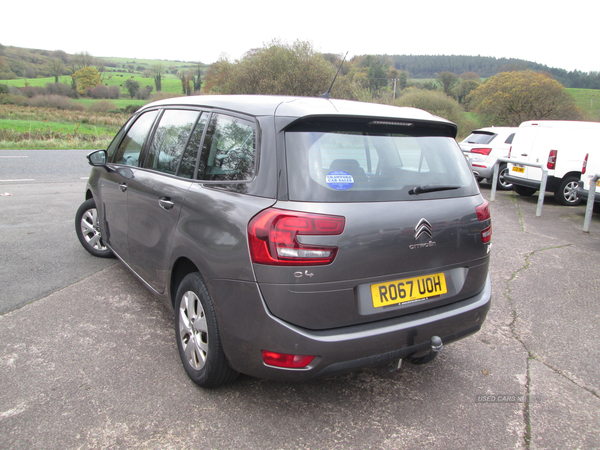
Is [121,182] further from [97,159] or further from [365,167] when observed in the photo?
[365,167]

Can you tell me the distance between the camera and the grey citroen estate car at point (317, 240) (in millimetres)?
2191

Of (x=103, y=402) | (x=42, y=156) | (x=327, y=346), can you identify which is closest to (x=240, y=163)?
(x=327, y=346)

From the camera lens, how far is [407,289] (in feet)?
7.98

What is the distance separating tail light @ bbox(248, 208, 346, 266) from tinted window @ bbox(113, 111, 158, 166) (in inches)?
80.9

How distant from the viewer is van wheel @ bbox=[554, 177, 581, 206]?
33.9ft

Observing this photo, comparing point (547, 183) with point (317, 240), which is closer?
point (317, 240)

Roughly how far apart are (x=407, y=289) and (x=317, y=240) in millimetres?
634

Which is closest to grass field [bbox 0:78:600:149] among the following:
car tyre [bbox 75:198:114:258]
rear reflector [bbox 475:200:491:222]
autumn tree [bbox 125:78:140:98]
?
autumn tree [bbox 125:78:140:98]

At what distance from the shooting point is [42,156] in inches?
667

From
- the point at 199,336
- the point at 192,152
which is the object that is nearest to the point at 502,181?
the point at 192,152

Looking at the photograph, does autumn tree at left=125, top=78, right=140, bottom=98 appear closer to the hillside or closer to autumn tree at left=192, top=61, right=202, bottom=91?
the hillside

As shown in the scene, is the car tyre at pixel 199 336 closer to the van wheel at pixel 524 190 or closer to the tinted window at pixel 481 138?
the van wheel at pixel 524 190

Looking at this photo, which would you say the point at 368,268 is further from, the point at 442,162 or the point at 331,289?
the point at 442,162

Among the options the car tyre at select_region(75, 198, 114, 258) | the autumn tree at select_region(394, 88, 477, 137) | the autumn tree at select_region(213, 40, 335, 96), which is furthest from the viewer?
the autumn tree at select_region(213, 40, 335, 96)
